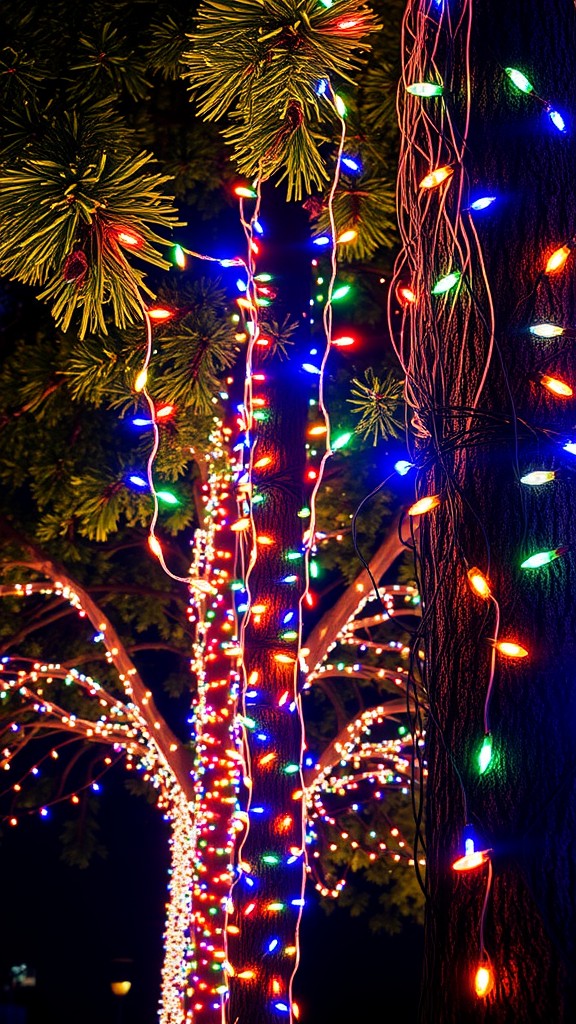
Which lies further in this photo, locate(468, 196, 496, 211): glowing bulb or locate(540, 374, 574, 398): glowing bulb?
locate(468, 196, 496, 211): glowing bulb

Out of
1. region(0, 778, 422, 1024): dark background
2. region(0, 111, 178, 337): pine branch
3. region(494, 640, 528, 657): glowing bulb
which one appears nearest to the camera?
region(494, 640, 528, 657): glowing bulb

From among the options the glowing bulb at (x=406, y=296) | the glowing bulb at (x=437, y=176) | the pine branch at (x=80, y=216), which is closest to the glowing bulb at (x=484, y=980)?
the glowing bulb at (x=406, y=296)

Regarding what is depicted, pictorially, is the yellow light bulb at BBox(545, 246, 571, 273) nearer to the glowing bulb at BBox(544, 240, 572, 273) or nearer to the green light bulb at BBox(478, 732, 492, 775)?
the glowing bulb at BBox(544, 240, 572, 273)

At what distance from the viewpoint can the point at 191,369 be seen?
158 inches

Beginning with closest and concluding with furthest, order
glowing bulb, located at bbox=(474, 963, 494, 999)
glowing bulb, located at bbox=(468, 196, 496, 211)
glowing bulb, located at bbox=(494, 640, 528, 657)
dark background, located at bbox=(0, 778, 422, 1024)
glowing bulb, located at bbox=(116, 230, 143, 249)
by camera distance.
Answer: glowing bulb, located at bbox=(474, 963, 494, 999) → glowing bulb, located at bbox=(494, 640, 528, 657) → glowing bulb, located at bbox=(468, 196, 496, 211) → glowing bulb, located at bbox=(116, 230, 143, 249) → dark background, located at bbox=(0, 778, 422, 1024)

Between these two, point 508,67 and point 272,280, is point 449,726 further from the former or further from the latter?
point 272,280

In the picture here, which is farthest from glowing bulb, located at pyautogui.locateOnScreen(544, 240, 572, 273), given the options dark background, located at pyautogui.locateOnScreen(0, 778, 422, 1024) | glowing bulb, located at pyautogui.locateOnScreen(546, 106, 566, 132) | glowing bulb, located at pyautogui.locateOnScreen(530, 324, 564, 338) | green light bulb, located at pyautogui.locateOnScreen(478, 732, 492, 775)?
dark background, located at pyautogui.locateOnScreen(0, 778, 422, 1024)

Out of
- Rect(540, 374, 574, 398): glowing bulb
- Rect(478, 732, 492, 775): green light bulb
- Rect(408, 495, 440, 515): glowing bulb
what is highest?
Rect(540, 374, 574, 398): glowing bulb

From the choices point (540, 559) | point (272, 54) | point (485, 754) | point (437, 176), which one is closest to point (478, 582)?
point (540, 559)

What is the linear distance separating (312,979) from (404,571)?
8.08m

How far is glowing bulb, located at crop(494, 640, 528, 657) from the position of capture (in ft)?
5.13

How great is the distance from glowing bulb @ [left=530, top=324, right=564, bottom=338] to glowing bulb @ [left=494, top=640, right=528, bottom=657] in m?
0.56

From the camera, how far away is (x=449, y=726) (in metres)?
1.66

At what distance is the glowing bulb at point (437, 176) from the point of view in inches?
74.3
